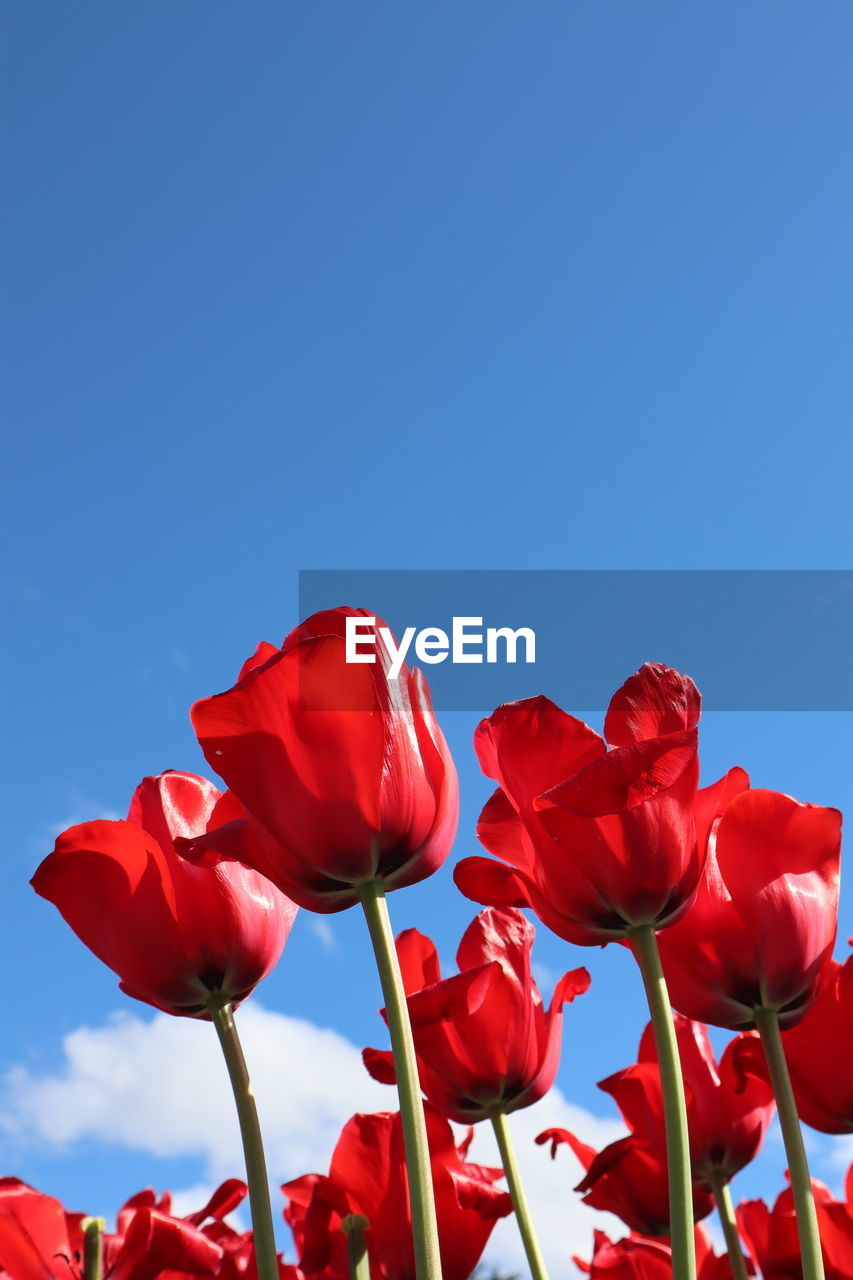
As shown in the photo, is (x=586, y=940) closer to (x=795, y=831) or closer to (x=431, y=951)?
(x=795, y=831)

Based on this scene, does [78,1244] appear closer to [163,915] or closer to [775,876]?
[163,915]

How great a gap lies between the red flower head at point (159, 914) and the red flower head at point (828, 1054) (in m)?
0.43

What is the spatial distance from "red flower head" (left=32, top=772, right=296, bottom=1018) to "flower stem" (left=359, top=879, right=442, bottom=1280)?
0.62ft

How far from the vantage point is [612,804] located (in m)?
0.73

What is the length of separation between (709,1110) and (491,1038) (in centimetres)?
21

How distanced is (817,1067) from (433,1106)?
30 cm

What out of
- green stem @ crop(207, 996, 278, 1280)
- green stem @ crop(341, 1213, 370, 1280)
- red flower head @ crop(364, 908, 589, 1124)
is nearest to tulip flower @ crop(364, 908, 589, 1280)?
red flower head @ crop(364, 908, 589, 1124)

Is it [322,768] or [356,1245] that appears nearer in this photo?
[322,768]

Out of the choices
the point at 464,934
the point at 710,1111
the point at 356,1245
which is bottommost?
the point at 356,1245

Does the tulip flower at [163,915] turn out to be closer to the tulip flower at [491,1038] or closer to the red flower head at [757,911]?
the tulip flower at [491,1038]

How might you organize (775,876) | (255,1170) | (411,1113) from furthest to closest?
(775,876) → (255,1170) → (411,1113)

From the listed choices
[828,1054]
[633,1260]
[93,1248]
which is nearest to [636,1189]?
[633,1260]

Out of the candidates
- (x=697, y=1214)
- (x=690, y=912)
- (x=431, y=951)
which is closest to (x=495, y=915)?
(x=431, y=951)

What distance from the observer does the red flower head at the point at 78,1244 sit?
990mm
